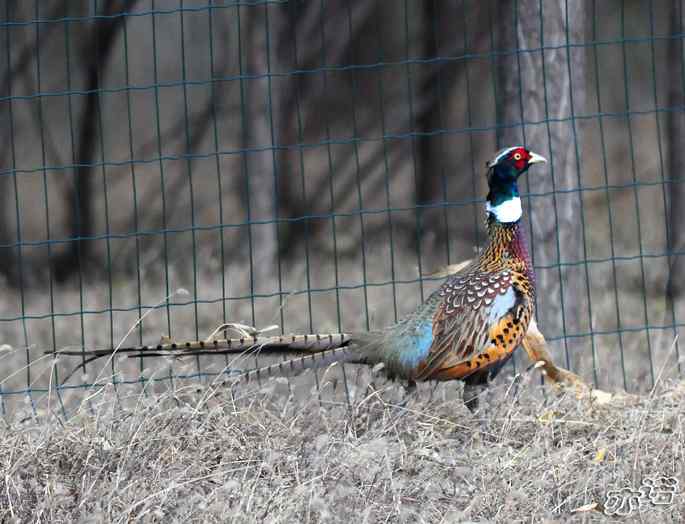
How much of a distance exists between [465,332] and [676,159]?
3847 mm

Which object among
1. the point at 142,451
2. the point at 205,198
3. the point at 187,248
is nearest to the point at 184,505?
the point at 142,451

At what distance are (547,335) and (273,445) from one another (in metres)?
1.94

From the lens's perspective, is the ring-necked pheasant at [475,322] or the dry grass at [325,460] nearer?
the dry grass at [325,460]

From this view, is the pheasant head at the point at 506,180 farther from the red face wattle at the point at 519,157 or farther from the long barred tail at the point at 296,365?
the long barred tail at the point at 296,365

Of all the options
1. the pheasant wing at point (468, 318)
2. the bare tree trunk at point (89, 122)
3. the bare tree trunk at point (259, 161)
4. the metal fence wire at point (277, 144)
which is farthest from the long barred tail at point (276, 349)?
the bare tree trunk at point (89, 122)

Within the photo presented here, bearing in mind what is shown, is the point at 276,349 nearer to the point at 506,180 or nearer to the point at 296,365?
the point at 296,365

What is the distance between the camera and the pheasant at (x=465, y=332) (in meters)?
5.03

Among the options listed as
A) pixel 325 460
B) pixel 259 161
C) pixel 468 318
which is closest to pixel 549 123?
pixel 468 318

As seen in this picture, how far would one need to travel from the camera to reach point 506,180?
5.23 meters

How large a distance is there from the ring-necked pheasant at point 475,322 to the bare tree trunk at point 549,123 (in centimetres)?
69

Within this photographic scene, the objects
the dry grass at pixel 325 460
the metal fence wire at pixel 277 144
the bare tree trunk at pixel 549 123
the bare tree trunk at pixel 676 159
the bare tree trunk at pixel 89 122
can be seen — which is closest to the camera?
the dry grass at pixel 325 460


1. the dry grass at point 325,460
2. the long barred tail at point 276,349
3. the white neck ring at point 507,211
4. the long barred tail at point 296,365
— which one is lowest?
the dry grass at point 325,460

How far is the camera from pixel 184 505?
13.4 feet

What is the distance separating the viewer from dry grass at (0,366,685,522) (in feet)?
13.5
